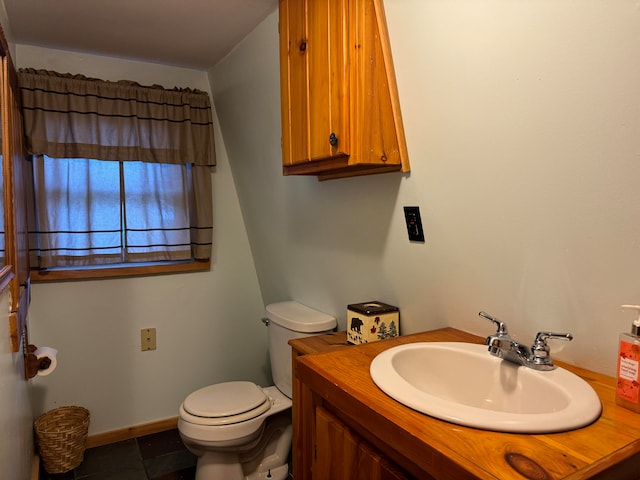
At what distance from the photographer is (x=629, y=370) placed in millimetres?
807

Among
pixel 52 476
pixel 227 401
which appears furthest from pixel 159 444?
pixel 227 401

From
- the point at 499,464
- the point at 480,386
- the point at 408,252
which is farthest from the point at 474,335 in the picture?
the point at 499,464

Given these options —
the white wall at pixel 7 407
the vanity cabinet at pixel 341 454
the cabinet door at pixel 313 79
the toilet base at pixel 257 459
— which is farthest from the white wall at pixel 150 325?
the vanity cabinet at pixel 341 454

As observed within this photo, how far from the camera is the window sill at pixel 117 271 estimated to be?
2.26 meters

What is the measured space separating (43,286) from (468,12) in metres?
2.30

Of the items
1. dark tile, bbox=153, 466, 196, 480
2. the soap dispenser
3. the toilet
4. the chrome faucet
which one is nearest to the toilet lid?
the toilet

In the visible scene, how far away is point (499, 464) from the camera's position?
0.65 meters

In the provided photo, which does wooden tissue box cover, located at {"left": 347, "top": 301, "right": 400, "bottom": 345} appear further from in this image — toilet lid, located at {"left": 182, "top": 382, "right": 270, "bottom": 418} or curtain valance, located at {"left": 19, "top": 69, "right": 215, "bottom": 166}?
curtain valance, located at {"left": 19, "top": 69, "right": 215, "bottom": 166}

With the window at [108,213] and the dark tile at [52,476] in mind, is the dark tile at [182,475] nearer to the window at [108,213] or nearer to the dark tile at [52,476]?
the dark tile at [52,476]

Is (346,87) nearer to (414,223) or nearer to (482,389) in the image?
(414,223)

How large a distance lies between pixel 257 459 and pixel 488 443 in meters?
1.60

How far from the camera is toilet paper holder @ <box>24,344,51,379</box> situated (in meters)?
1.70

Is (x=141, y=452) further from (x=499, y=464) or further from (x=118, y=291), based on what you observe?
A: (x=499, y=464)

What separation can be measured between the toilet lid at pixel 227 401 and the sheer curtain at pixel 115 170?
2.80 feet
